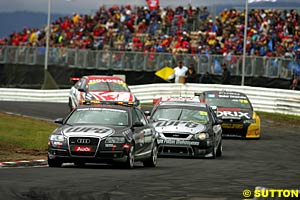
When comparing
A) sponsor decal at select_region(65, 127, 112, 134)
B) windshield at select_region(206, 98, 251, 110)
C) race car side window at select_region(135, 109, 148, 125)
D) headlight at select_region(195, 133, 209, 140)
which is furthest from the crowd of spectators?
sponsor decal at select_region(65, 127, 112, 134)

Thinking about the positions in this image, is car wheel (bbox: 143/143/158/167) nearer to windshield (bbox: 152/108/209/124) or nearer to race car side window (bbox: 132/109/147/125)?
race car side window (bbox: 132/109/147/125)

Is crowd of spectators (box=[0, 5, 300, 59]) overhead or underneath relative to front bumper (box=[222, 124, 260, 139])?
overhead

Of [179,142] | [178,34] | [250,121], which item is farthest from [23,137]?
[178,34]

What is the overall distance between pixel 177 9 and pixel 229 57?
7979mm

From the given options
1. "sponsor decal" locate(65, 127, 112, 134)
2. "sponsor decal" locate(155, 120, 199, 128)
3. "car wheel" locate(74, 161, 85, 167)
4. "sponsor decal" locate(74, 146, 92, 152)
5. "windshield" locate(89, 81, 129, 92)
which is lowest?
"car wheel" locate(74, 161, 85, 167)

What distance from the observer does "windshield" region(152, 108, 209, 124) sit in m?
21.4

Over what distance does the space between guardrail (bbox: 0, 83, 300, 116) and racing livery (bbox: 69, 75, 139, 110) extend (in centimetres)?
709

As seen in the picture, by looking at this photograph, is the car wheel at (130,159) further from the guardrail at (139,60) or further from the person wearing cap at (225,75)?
the person wearing cap at (225,75)

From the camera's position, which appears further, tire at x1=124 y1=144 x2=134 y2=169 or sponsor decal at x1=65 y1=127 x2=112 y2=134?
tire at x1=124 y1=144 x2=134 y2=169

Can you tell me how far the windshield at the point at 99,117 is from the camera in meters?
16.9

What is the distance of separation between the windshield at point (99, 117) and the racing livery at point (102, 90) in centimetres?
1126

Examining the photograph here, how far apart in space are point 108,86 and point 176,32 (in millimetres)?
14517

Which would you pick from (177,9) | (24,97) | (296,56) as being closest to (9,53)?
(24,97)

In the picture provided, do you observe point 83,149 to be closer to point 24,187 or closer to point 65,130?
point 65,130
